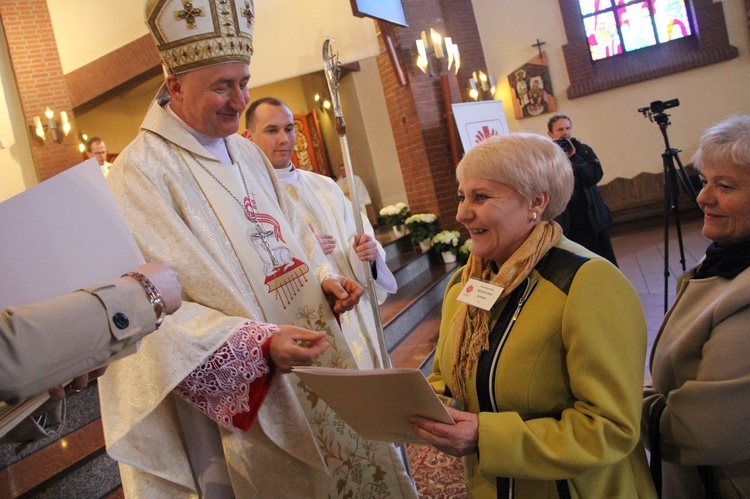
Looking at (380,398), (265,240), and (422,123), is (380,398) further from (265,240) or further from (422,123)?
(422,123)

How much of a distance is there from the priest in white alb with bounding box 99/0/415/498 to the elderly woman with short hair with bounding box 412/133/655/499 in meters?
0.40

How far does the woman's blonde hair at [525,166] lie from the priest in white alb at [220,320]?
1.94 ft

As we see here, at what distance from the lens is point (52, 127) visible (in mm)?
7957

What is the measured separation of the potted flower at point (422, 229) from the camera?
7195 millimetres

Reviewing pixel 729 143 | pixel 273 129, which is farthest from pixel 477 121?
pixel 729 143

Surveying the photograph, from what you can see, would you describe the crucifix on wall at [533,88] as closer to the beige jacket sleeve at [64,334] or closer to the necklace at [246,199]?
the necklace at [246,199]

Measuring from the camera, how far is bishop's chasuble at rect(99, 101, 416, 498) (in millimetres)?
1439

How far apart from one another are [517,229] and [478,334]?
11.1 inches

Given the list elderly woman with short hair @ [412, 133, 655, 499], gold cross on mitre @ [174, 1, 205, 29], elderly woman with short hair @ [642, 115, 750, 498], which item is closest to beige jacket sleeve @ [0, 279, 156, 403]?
elderly woman with short hair @ [412, 133, 655, 499]

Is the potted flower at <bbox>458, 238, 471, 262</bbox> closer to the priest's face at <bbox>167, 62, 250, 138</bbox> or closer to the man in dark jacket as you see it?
the man in dark jacket

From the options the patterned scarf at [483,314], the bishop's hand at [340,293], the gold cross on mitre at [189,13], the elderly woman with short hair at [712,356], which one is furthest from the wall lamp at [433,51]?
the patterned scarf at [483,314]

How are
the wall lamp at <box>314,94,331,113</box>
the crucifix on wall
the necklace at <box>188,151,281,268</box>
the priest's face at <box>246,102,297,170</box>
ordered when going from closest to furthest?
the necklace at <box>188,151,281,268</box> < the priest's face at <box>246,102,297,170</box> < the wall lamp at <box>314,94,331,113</box> < the crucifix on wall

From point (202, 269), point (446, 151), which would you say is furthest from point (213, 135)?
point (446, 151)

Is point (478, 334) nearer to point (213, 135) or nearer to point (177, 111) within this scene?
point (213, 135)
